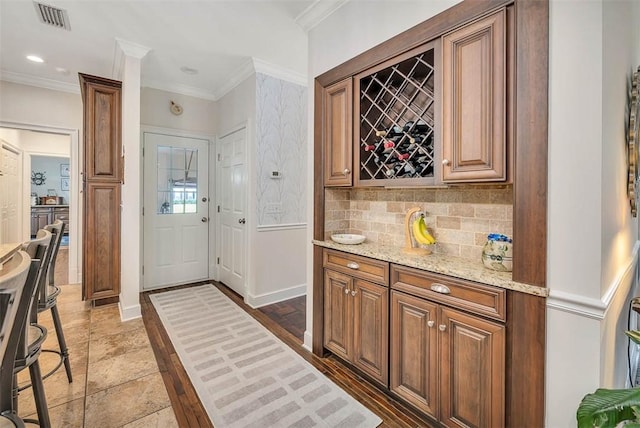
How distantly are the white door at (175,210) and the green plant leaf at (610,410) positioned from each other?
4.23 meters

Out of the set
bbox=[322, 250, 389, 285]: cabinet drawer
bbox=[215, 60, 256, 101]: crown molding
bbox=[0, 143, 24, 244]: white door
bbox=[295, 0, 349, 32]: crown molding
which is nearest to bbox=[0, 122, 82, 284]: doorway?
bbox=[0, 143, 24, 244]: white door

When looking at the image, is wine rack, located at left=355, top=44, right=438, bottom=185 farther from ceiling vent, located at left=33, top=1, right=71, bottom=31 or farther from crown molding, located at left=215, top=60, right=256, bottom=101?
ceiling vent, located at left=33, top=1, right=71, bottom=31

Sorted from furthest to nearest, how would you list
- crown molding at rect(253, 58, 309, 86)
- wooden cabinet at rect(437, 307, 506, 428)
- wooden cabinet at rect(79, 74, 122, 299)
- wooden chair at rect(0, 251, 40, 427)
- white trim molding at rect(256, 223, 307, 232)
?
white trim molding at rect(256, 223, 307, 232)
crown molding at rect(253, 58, 309, 86)
wooden cabinet at rect(79, 74, 122, 299)
wooden cabinet at rect(437, 307, 506, 428)
wooden chair at rect(0, 251, 40, 427)

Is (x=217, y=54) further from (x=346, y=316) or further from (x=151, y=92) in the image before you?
(x=346, y=316)

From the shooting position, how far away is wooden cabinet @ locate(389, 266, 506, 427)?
138cm

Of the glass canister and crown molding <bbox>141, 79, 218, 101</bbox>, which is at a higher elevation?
crown molding <bbox>141, 79, 218, 101</bbox>

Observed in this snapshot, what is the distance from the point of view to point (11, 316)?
968 mm

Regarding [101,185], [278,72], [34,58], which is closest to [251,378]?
[101,185]

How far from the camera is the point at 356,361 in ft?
6.79

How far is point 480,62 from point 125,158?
10.4 feet

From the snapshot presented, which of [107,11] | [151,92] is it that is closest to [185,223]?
[151,92]

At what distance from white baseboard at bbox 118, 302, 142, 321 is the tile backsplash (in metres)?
2.22

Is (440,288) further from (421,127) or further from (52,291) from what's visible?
(52,291)

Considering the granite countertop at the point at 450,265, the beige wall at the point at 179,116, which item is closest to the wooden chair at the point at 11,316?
the granite countertop at the point at 450,265
